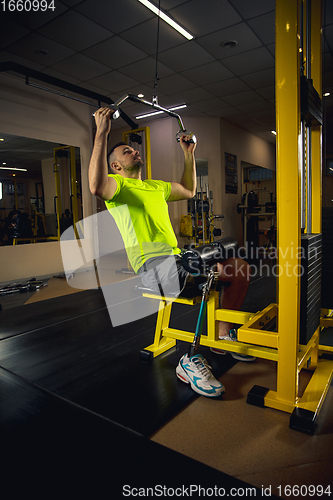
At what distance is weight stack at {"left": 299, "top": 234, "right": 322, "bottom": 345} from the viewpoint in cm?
131

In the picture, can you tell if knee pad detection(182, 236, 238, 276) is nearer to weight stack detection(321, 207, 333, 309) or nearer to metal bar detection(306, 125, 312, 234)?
metal bar detection(306, 125, 312, 234)

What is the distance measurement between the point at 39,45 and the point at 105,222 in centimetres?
412

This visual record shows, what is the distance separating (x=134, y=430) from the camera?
125cm

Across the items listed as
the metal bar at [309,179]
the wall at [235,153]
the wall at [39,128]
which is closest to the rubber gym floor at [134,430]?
the metal bar at [309,179]

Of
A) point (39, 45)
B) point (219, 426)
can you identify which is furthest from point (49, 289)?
point (219, 426)

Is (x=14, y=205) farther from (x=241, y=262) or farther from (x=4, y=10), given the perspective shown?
(x=241, y=262)

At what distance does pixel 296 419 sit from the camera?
49.3 inches

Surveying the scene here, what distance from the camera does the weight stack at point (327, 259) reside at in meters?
1.89

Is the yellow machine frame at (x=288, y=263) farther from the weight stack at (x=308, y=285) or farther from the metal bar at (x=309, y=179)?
the metal bar at (x=309, y=179)

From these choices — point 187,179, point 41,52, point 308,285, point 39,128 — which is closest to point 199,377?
point 308,285

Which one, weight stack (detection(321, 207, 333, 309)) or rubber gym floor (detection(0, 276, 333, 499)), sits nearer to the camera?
rubber gym floor (detection(0, 276, 333, 499))

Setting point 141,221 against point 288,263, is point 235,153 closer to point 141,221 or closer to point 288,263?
point 141,221

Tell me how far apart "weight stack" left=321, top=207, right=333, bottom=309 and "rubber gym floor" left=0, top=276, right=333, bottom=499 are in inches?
15.6

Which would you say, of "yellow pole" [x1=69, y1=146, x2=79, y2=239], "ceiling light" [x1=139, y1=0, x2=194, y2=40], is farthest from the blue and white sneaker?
"yellow pole" [x1=69, y1=146, x2=79, y2=239]
